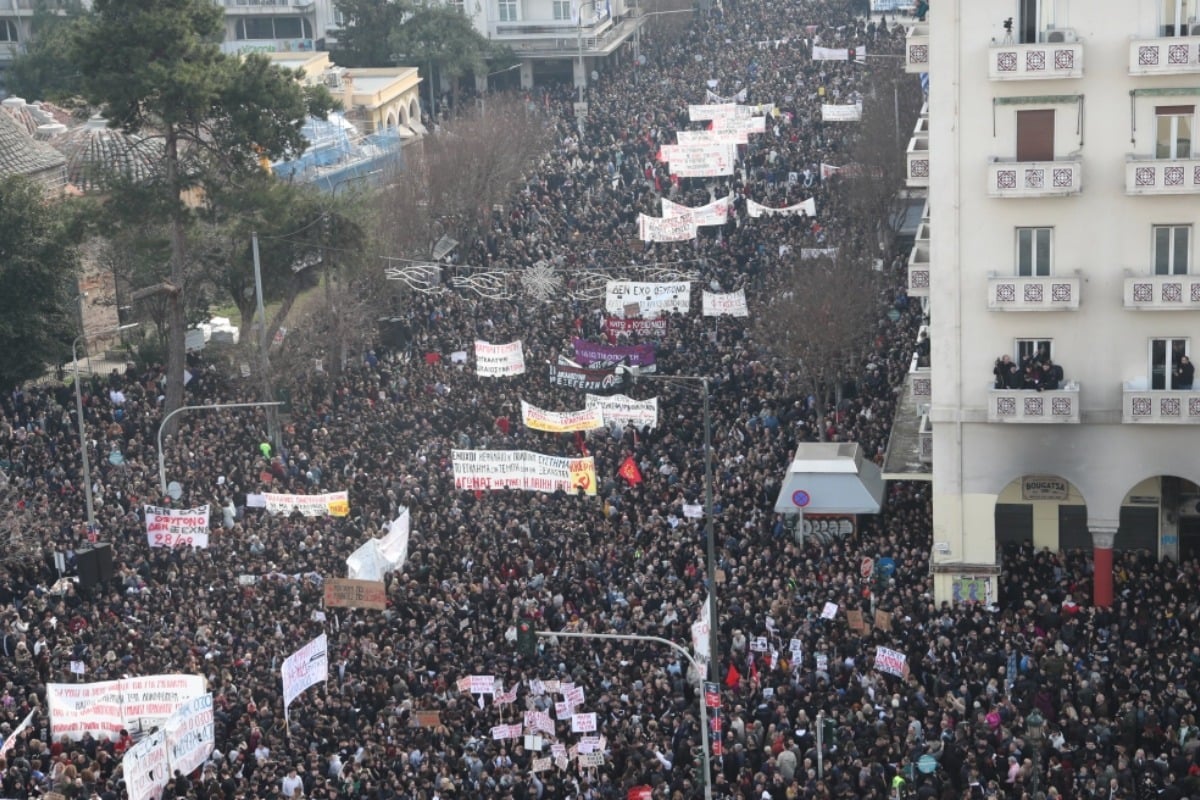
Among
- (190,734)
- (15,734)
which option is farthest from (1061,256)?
(15,734)

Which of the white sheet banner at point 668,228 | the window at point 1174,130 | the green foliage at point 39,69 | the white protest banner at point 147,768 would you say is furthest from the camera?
the green foliage at point 39,69

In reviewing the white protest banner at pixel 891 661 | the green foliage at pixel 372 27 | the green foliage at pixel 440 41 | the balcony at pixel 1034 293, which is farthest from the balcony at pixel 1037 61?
the green foliage at pixel 372 27

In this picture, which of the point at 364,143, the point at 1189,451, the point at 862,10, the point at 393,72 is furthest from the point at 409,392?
the point at 862,10

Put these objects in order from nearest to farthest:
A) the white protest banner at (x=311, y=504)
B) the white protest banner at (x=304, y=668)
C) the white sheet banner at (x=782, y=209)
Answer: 1. the white protest banner at (x=304, y=668)
2. the white protest banner at (x=311, y=504)
3. the white sheet banner at (x=782, y=209)

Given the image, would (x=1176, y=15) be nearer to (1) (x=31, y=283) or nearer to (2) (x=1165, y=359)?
(2) (x=1165, y=359)

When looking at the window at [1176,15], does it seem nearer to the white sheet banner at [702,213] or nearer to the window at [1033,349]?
the window at [1033,349]

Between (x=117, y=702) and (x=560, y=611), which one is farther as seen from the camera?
(x=560, y=611)

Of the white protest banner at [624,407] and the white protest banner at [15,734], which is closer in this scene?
the white protest banner at [15,734]
